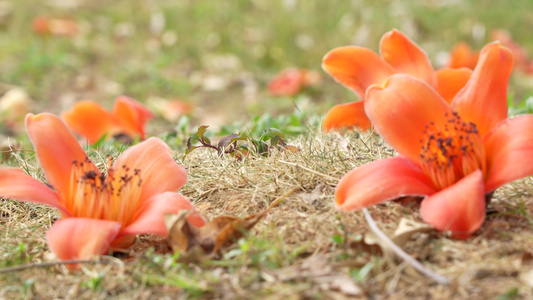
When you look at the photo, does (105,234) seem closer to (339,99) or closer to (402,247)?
(402,247)

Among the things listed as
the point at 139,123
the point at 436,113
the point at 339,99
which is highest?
the point at 436,113

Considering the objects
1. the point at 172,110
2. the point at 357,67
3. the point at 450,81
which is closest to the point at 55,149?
the point at 357,67

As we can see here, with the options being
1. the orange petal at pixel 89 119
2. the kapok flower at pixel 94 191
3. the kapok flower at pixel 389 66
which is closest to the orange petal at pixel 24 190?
the kapok flower at pixel 94 191

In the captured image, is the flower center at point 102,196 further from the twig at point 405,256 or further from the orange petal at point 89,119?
the orange petal at point 89,119

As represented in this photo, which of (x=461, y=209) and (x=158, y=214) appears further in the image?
(x=158, y=214)

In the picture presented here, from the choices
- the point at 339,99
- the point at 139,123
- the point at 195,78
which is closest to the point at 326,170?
the point at 139,123

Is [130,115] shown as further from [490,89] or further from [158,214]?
[490,89]
